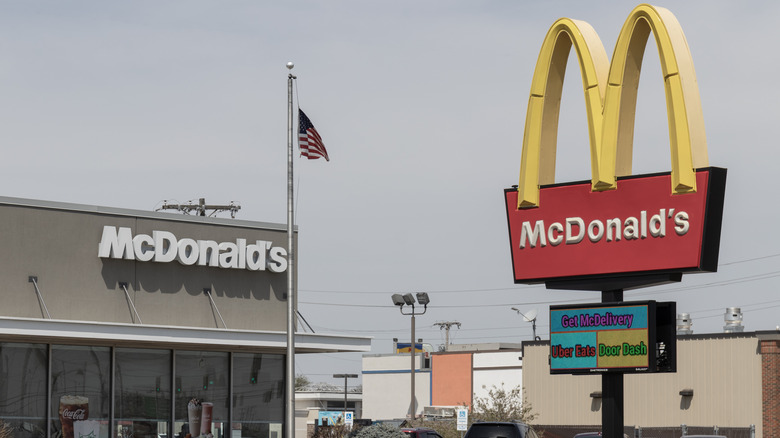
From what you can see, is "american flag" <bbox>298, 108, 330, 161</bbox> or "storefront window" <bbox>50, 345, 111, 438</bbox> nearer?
"storefront window" <bbox>50, 345, 111, 438</bbox>

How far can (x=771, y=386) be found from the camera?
162 feet

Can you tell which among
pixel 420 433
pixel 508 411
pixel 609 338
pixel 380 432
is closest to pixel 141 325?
pixel 380 432

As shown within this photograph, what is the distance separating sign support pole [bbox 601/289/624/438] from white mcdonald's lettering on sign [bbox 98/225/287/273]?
39.7ft

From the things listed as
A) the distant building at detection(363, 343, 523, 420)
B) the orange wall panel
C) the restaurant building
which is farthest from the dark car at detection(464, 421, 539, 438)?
the orange wall panel

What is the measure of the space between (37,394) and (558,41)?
15.2 m

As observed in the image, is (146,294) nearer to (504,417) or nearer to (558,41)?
(558,41)

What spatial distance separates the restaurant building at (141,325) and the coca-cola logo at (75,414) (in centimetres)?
2

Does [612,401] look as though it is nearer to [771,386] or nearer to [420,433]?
[420,433]

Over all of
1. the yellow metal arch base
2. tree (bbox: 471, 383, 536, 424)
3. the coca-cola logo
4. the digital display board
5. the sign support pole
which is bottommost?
tree (bbox: 471, 383, 536, 424)

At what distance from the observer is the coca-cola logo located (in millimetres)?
28984

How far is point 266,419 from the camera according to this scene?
3275 cm

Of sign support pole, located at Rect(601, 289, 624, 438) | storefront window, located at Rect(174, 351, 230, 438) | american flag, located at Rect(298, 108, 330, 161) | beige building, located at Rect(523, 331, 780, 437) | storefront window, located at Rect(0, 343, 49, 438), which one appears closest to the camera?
sign support pole, located at Rect(601, 289, 624, 438)

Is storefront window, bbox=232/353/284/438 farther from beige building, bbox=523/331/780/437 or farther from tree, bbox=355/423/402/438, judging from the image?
beige building, bbox=523/331/780/437

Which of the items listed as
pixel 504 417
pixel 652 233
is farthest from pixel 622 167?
pixel 504 417
